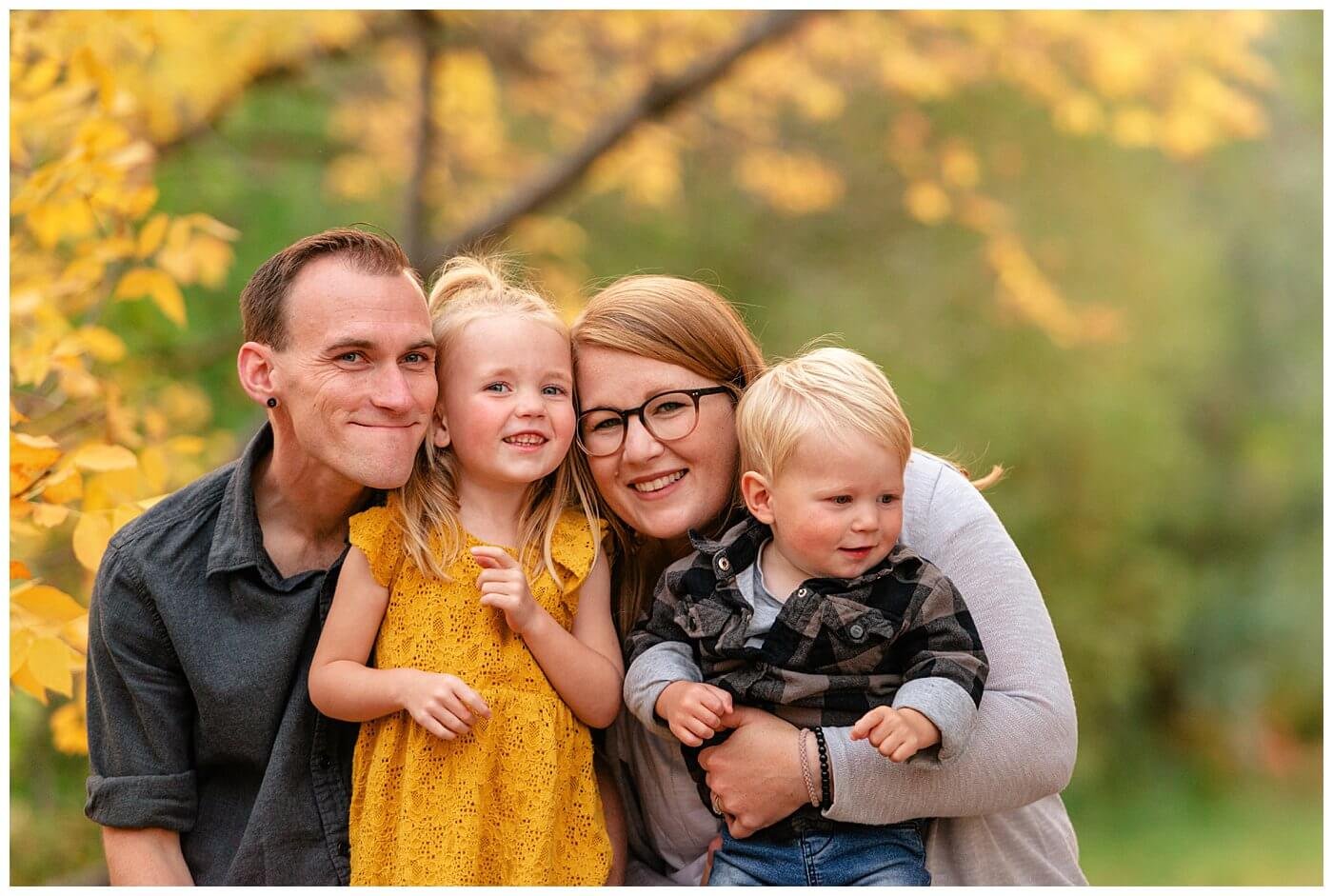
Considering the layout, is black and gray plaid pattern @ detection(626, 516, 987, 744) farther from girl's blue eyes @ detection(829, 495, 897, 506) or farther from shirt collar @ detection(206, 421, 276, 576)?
shirt collar @ detection(206, 421, 276, 576)

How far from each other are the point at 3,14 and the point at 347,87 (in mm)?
3790

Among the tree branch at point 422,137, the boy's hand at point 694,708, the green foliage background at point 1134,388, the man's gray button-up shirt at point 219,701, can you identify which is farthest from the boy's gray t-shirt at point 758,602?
the green foliage background at point 1134,388

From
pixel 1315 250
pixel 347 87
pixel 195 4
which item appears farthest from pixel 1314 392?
pixel 195 4

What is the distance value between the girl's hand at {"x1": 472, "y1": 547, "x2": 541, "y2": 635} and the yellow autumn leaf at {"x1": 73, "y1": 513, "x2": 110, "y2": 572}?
2.79 feet

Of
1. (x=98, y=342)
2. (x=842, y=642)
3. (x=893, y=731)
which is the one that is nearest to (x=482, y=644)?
(x=842, y=642)

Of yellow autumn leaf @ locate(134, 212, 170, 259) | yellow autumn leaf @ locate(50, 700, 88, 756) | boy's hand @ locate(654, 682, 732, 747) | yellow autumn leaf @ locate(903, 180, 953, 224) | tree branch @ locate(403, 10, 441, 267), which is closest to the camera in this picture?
boy's hand @ locate(654, 682, 732, 747)

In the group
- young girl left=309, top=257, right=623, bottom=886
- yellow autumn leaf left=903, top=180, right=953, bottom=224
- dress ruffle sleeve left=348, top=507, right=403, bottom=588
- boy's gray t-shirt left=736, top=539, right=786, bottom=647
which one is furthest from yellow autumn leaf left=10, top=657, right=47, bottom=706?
yellow autumn leaf left=903, top=180, right=953, bottom=224

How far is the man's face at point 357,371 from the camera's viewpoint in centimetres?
233

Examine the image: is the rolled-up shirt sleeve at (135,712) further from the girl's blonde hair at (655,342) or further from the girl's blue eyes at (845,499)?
the girl's blue eyes at (845,499)

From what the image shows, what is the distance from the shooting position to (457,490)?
2.47 metres

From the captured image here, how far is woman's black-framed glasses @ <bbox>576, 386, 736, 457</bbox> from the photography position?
2484 mm

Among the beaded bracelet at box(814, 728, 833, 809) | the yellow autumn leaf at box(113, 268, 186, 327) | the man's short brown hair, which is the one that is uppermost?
the yellow autumn leaf at box(113, 268, 186, 327)

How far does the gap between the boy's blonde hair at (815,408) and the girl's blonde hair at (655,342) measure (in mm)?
155

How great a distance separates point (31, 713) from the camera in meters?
4.75
